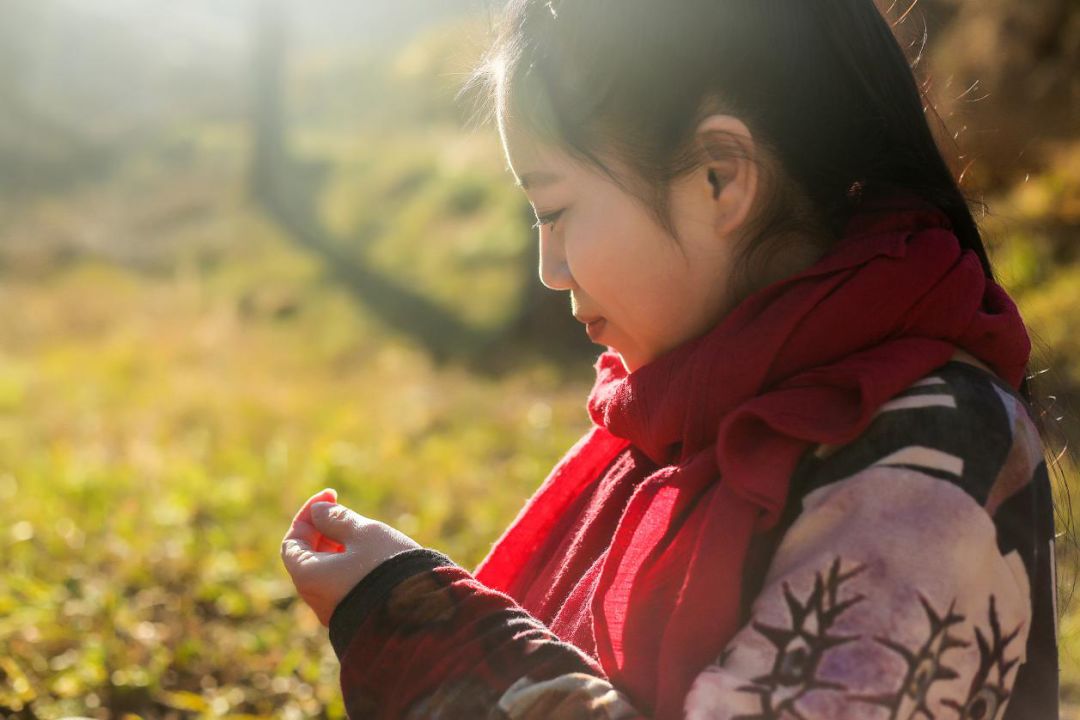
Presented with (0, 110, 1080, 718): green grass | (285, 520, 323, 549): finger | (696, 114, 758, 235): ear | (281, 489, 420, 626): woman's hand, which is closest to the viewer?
(696, 114, 758, 235): ear

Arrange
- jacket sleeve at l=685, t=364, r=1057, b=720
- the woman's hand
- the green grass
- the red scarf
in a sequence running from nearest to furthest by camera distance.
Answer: jacket sleeve at l=685, t=364, r=1057, b=720 → the red scarf → the woman's hand → the green grass

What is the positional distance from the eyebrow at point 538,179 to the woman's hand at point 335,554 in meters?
0.49

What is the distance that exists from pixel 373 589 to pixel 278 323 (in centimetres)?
748

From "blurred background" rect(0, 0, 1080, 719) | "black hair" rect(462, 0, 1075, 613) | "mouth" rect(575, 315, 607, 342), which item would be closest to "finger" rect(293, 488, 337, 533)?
"mouth" rect(575, 315, 607, 342)

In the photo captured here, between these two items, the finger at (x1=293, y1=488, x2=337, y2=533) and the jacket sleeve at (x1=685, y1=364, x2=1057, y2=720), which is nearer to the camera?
the jacket sleeve at (x1=685, y1=364, x2=1057, y2=720)

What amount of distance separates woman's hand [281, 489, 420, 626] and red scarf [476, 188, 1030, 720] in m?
0.30

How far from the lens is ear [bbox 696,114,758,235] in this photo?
1389 millimetres

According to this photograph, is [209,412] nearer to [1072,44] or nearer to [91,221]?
[1072,44]

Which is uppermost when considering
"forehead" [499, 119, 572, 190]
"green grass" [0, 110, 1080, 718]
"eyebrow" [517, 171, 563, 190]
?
"forehead" [499, 119, 572, 190]

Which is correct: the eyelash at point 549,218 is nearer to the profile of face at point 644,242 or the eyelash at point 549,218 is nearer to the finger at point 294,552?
the profile of face at point 644,242

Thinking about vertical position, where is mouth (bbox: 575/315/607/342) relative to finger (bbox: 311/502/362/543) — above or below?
above

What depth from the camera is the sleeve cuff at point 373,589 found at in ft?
4.76

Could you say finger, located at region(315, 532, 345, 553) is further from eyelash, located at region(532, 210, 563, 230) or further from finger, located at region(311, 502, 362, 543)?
eyelash, located at region(532, 210, 563, 230)

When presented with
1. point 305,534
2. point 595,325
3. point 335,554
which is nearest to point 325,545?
point 305,534
